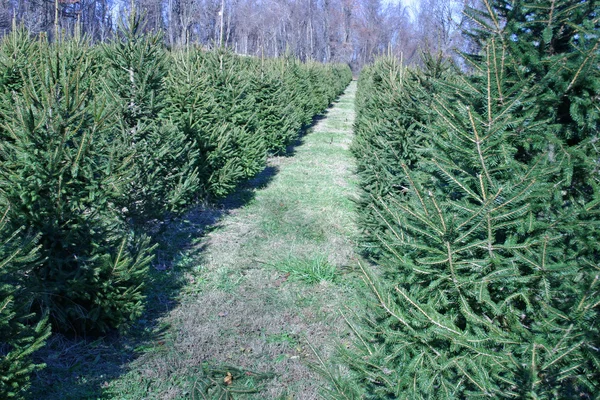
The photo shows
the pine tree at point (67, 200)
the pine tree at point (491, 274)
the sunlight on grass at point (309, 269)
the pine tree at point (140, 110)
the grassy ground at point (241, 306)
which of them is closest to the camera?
the pine tree at point (491, 274)

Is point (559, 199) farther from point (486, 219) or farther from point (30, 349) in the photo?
point (30, 349)

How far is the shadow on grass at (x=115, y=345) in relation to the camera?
338 cm

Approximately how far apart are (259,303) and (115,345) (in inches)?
65.2

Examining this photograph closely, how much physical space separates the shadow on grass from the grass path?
0.30 ft

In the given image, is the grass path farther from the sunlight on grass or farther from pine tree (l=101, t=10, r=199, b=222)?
pine tree (l=101, t=10, r=199, b=222)

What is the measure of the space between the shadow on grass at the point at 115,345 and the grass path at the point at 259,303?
0.30 ft

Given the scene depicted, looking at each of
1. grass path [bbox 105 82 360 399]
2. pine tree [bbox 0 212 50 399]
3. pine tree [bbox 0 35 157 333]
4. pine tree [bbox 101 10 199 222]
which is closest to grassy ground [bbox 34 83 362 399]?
→ grass path [bbox 105 82 360 399]

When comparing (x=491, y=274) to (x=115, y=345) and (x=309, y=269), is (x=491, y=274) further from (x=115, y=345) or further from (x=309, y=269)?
(x=309, y=269)

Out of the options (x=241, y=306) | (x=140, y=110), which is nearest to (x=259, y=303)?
(x=241, y=306)

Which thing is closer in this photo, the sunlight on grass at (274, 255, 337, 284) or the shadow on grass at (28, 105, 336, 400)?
the shadow on grass at (28, 105, 336, 400)

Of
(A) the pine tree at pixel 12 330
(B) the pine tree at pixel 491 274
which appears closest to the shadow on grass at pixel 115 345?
(A) the pine tree at pixel 12 330

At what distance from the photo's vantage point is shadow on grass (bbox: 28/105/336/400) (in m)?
3.38

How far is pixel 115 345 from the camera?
404 cm

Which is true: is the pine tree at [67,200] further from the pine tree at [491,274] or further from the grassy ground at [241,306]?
the pine tree at [491,274]
